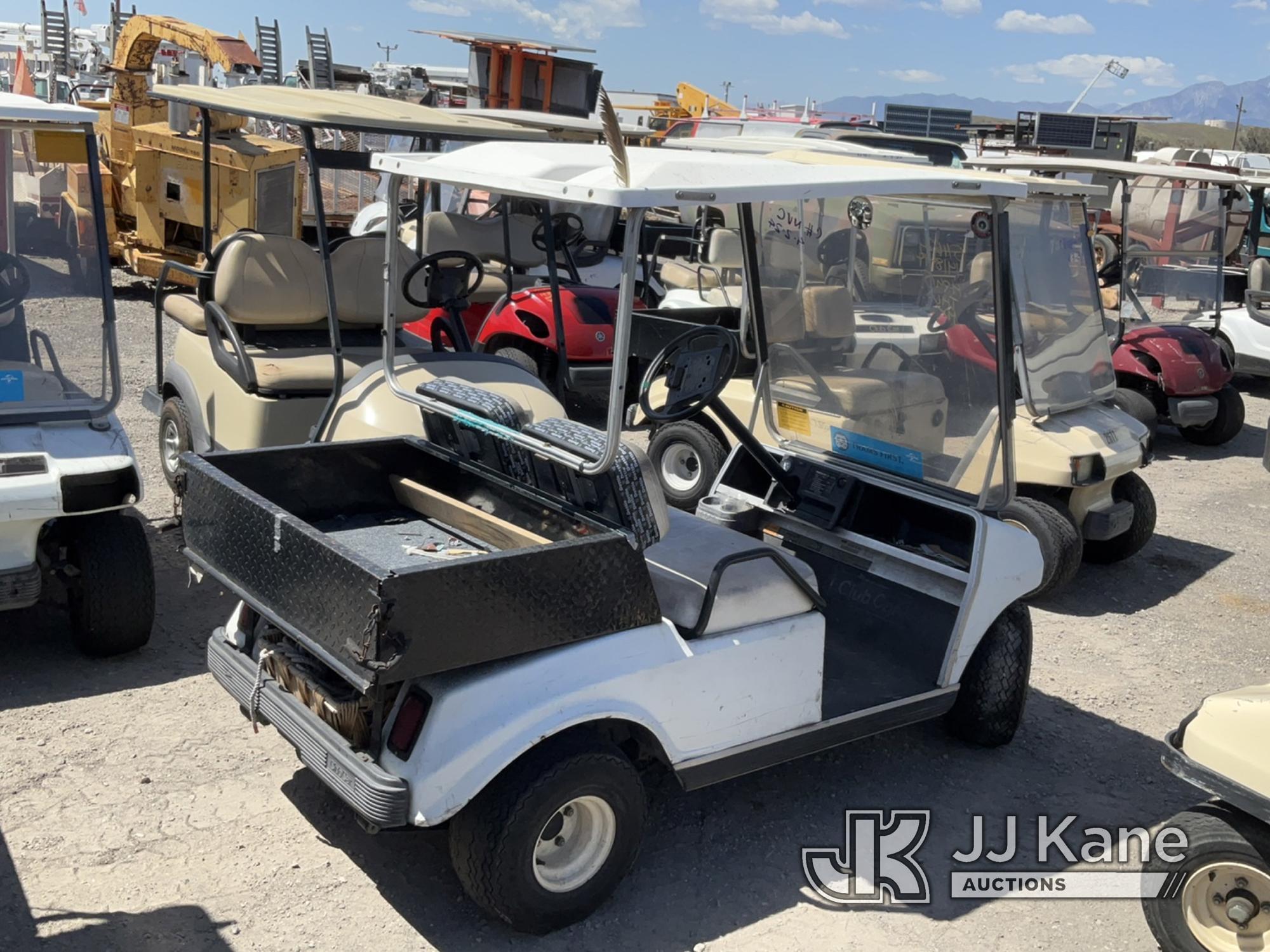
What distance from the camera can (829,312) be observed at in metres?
4.38

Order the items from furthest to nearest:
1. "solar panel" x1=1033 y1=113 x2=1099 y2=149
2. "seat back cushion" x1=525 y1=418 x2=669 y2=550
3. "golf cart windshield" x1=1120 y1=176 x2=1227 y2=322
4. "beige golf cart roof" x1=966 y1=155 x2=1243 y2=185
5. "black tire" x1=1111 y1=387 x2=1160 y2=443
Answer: "solar panel" x1=1033 y1=113 x2=1099 y2=149 < "golf cart windshield" x1=1120 y1=176 x2=1227 y2=322 < "black tire" x1=1111 y1=387 x2=1160 y2=443 < "beige golf cart roof" x1=966 y1=155 x2=1243 y2=185 < "seat back cushion" x1=525 y1=418 x2=669 y2=550

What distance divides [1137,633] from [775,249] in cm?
254

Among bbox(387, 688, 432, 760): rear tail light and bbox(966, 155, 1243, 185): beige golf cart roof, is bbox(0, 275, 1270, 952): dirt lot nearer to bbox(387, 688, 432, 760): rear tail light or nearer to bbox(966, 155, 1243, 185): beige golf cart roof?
bbox(387, 688, 432, 760): rear tail light

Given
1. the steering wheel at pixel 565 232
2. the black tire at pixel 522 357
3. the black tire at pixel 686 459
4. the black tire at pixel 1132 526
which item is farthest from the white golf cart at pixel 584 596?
the steering wheel at pixel 565 232

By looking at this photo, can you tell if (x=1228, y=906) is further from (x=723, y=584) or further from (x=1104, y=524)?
(x=1104, y=524)

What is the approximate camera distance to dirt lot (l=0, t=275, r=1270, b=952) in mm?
3057

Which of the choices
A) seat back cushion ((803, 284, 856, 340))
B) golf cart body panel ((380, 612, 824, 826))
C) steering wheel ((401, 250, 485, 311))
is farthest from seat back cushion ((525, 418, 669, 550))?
steering wheel ((401, 250, 485, 311))

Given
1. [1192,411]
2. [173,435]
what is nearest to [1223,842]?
[173,435]

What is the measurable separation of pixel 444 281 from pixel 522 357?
2.74m

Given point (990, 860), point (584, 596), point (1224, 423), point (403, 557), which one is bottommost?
point (990, 860)

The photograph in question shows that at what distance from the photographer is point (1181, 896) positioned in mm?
3049

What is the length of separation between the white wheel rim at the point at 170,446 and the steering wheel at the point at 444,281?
1499 mm

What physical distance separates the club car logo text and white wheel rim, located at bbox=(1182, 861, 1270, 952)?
0.40 ft

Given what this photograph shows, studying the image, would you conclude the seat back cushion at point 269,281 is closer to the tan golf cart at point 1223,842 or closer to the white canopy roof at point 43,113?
the white canopy roof at point 43,113
